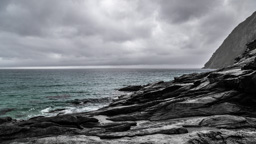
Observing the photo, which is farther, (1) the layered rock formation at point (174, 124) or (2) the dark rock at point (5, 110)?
(2) the dark rock at point (5, 110)

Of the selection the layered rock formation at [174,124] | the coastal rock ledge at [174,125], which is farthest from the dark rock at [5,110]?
the layered rock formation at [174,124]

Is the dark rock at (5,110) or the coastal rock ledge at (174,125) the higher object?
the coastal rock ledge at (174,125)

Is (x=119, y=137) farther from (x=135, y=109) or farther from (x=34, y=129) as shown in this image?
(x=135, y=109)

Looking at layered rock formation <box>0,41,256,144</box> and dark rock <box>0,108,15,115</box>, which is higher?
layered rock formation <box>0,41,256,144</box>

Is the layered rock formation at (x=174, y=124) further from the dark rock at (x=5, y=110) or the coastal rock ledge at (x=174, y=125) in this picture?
the dark rock at (x=5, y=110)

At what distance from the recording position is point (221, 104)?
1664cm

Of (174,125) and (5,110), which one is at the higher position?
(174,125)

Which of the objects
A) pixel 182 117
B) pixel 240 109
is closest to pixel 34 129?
pixel 182 117

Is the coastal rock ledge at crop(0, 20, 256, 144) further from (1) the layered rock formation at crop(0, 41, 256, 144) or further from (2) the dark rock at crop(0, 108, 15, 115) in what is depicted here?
(2) the dark rock at crop(0, 108, 15, 115)

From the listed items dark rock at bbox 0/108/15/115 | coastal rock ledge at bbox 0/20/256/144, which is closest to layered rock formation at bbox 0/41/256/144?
coastal rock ledge at bbox 0/20/256/144

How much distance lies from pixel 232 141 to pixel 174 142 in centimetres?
400

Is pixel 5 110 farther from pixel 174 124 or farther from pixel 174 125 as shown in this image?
pixel 174 125

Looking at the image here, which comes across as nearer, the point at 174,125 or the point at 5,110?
the point at 174,125

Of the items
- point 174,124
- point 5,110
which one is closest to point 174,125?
point 174,124
